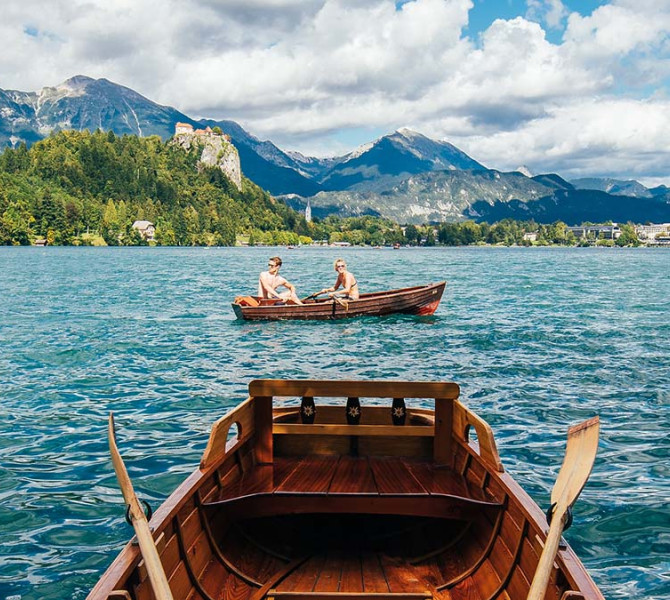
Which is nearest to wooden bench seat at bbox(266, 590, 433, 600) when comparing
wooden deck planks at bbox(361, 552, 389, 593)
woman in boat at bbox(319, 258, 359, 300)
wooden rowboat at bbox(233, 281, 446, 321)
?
wooden deck planks at bbox(361, 552, 389, 593)

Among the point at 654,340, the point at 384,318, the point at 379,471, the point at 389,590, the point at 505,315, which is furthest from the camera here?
the point at 505,315

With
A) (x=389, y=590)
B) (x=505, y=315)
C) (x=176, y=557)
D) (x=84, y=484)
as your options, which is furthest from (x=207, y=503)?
(x=505, y=315)

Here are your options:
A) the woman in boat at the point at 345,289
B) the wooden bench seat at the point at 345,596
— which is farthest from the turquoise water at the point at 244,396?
the wooden bench seat at the point at 345,596

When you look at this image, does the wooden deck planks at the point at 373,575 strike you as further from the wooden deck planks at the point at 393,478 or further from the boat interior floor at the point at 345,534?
the wooden deck planks at the point at 393,478

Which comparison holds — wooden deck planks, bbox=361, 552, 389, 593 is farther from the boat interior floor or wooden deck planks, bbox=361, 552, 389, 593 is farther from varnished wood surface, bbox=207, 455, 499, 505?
varnished wood surface, bbox=207, 455, 499, 505

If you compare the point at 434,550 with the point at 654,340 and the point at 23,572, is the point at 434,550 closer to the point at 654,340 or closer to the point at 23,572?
the point at 23,572

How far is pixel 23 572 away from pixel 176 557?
3.16 metres

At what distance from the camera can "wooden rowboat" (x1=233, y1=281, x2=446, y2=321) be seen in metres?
27.2

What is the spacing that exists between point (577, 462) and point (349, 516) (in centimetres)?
241

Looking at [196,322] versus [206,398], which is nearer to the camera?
[206,398]

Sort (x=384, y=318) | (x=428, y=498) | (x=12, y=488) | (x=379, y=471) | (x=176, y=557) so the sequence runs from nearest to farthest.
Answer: (x=176, y=557)
(x=428, y=498)
(x=379, y=471)
(x=12, y=488)
(x=384, y=318)

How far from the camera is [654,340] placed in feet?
82.5

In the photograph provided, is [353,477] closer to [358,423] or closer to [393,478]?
[393,478]

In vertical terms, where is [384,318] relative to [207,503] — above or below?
below
